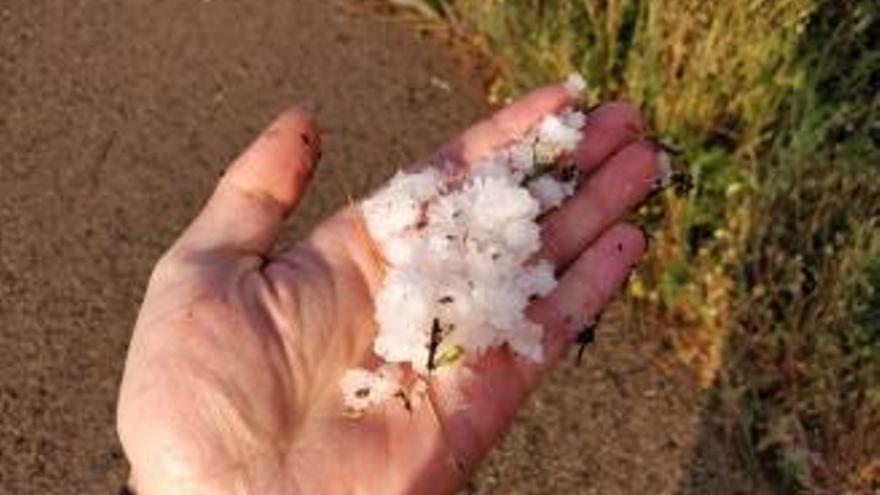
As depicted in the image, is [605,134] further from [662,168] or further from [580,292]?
[580,292]

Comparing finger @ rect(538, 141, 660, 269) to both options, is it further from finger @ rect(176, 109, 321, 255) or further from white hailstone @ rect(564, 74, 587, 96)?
finger @ rect(176, 109, 321, 255)

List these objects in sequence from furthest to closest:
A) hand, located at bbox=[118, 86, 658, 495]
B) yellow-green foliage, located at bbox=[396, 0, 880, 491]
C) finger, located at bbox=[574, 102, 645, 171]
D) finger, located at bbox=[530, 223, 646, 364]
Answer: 1. yellow-green foliage, located at bbox=[396, 0, 880, 491]
2. finger, located at bbox=[574, 102, 645, 171]
3. finger, located at bbox=[530, 223, 646, 364]
4. hand, located at bbox=[118, 86, 658, 495]

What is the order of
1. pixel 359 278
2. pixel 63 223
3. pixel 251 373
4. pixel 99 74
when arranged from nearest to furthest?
pixel 251 373 → pixel 359 278 → pixel 63 223 → pixel 99 74

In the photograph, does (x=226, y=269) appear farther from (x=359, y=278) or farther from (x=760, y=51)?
→ (x=760, y=51)

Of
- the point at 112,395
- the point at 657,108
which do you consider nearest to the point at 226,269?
the point at 112,395

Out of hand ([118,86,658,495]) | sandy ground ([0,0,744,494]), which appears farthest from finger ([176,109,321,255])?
sandy ground ([0,0,744,494])

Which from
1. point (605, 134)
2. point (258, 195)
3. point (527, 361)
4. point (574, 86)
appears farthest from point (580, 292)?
point (258, 195)
